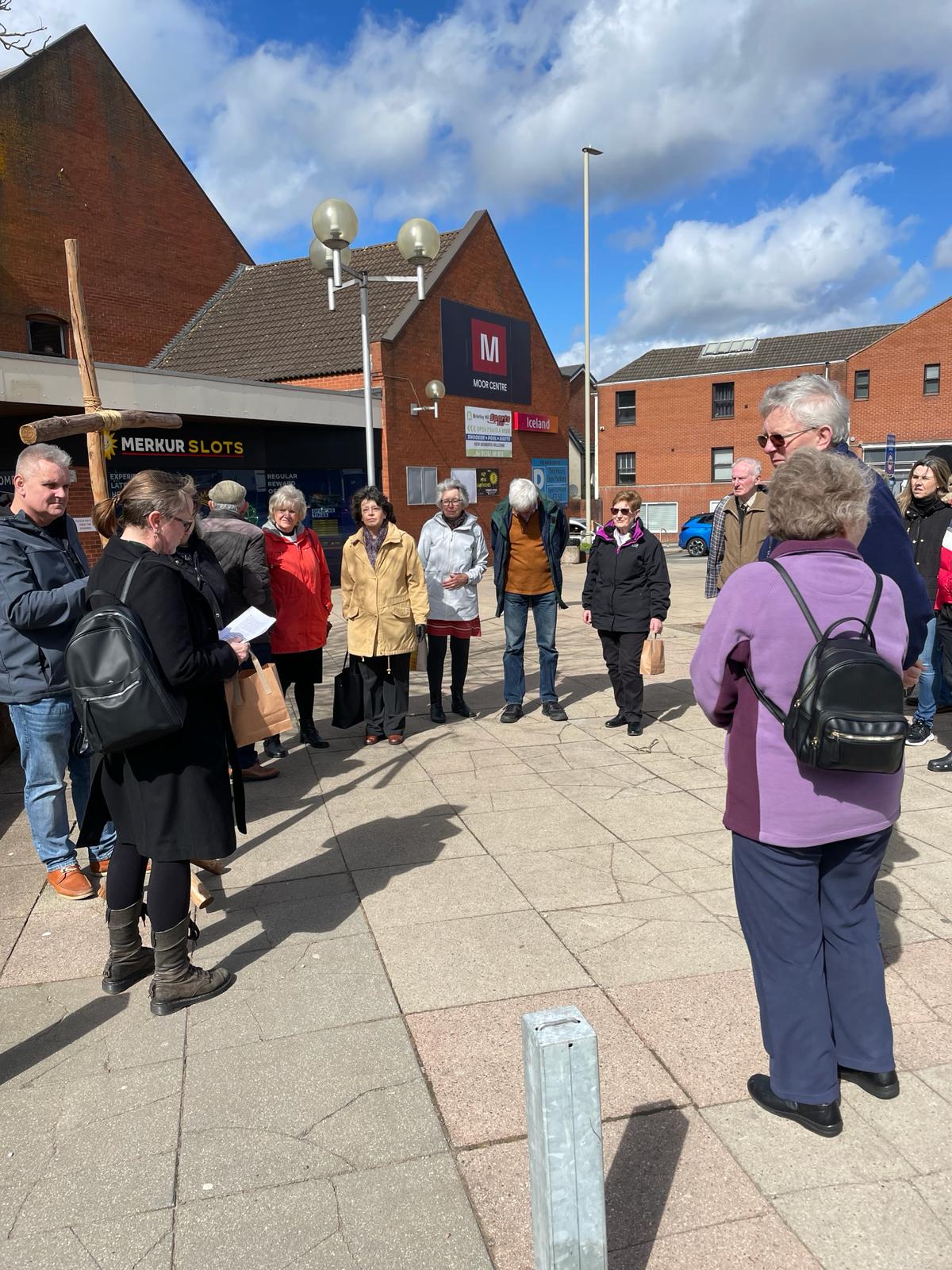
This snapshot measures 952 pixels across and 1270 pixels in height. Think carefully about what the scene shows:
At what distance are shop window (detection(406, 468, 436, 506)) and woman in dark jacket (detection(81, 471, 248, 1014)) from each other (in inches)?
743

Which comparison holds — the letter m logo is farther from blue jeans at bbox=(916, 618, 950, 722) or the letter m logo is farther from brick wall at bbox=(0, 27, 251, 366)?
blue jeans at bbox=(916, 618, 950, 722)

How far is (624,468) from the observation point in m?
52.2

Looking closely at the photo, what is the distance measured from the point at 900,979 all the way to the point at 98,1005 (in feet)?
9.37

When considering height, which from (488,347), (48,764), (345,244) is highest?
(488,347)

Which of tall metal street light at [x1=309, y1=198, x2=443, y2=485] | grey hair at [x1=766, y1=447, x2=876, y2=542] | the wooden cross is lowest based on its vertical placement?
grey hair at [x1=766, y1=447, x2=876, y2=542]

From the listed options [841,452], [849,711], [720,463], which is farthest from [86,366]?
[720,463]

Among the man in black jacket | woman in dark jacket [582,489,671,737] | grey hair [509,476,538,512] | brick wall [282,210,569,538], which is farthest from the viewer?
brick wall [282,210,569,538]

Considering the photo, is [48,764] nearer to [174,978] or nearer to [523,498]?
[174,978]

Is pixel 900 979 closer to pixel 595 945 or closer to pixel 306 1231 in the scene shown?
pixel 595 945

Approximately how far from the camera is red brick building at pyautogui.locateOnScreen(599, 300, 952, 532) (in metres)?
42.3

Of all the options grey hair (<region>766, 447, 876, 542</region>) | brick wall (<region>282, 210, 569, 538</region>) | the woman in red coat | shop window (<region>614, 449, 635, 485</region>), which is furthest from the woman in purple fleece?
shop window (<region>614, 449, 635, 485</region>)

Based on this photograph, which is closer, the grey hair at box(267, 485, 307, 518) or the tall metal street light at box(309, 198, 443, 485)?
the grey hair at box(267, 485, 307, 518)

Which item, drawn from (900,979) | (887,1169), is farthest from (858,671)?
(900,979)

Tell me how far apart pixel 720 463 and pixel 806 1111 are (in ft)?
161
